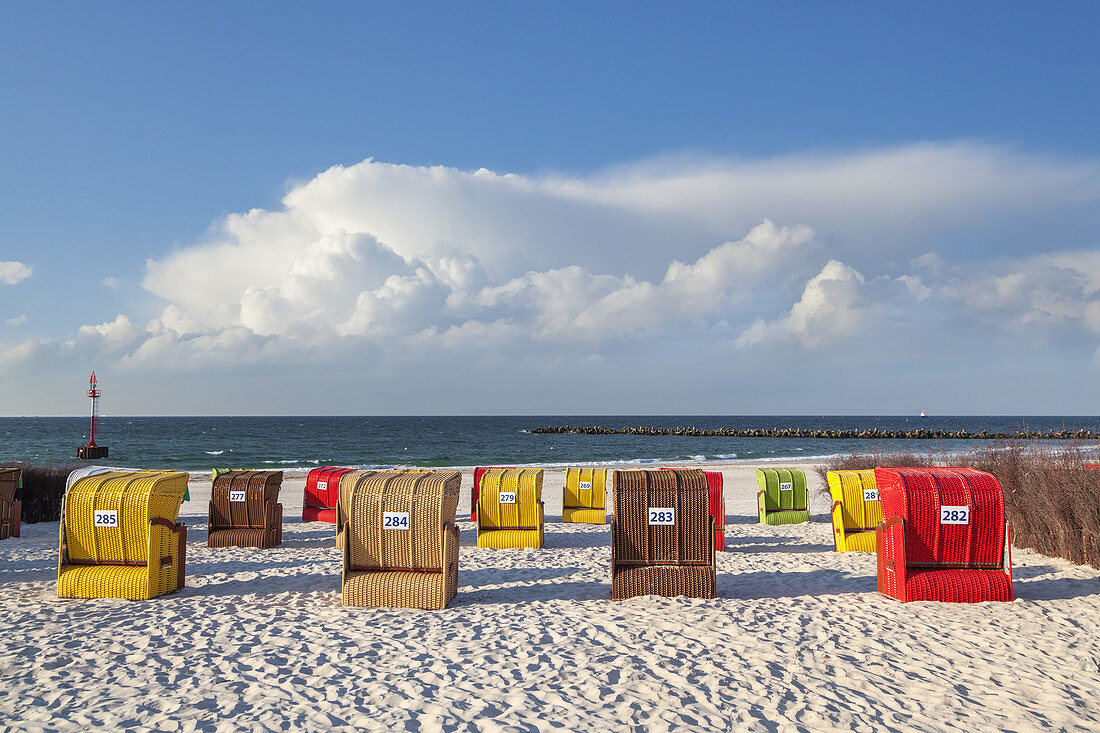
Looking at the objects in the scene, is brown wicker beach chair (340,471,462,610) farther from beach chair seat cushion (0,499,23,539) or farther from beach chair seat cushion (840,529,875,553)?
beach chair seat cushion (0,499,23,539)

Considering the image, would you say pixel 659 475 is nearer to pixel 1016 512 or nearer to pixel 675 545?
pixel 675 545

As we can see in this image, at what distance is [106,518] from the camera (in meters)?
7.95

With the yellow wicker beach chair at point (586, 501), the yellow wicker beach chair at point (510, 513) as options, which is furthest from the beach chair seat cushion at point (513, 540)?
the yellow wicker beach chair at point (586, 501)

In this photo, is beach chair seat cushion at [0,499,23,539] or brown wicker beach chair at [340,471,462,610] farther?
beach chair seat cushion at [0,499,23,539]

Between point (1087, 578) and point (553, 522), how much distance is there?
29.9 ft

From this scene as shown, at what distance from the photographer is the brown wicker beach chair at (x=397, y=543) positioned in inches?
300

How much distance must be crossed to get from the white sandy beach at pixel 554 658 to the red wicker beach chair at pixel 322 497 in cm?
563

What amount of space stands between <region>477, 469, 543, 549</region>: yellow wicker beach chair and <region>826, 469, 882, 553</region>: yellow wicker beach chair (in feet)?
15.7

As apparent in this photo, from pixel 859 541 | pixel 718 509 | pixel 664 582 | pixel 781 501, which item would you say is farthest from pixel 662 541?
pixel 781 501

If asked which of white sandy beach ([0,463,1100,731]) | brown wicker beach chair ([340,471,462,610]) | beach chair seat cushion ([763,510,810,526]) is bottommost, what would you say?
beach chair seat cushion ([763,510,810,526])

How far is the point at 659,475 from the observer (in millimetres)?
8211

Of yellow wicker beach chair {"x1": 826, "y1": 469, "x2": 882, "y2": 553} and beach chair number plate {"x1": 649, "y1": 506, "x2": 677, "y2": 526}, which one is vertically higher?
beach chair number plate {"x1": 649, "y1": 506, "x2": 677, "y2": 526}

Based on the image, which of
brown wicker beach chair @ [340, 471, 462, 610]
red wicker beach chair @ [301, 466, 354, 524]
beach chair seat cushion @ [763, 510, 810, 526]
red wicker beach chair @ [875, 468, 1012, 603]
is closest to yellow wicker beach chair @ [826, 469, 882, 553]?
beach chair seat cushion @ [763, 510, 810, 526]

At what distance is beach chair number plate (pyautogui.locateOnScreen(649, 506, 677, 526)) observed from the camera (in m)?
7.94
